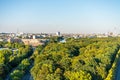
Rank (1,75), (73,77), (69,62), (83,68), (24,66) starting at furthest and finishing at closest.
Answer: (24,66) < (69,62) < (1,75) < (83,68) < (73,77)

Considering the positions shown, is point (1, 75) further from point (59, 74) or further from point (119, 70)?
point (119, 70)

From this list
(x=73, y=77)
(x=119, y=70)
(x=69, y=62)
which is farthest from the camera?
(x=119, y=70)

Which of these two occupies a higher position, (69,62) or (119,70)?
(69,62)

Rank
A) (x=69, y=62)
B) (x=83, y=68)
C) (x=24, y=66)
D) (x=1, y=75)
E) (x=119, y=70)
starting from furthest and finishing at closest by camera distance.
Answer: (x=119, y=70) → (x=24, y=66) → (x=69, y=62) → (x=1, y=75) → (x=83, y=68)

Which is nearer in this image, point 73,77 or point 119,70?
point 73,77

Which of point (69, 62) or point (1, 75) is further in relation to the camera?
point (69, 62)

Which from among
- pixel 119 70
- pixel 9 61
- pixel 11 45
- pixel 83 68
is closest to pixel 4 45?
pixel 11 45

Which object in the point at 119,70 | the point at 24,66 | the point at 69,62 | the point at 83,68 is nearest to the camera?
the point at 83,68

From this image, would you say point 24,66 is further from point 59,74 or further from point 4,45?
point 4,45

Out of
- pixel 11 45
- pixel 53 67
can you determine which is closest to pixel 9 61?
pixel 53 67
